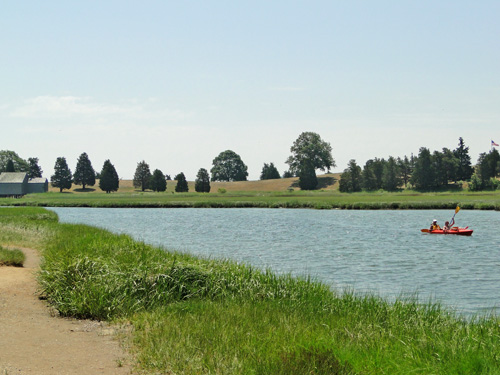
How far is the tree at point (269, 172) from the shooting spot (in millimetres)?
179375

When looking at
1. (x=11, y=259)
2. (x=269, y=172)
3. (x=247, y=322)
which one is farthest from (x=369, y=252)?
(x=269, y=172)

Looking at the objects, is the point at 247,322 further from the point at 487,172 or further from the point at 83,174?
the point at 83,174

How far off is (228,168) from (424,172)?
77.4 metres

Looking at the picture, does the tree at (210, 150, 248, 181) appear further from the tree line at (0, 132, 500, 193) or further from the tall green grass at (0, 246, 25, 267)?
the tall green grass at (0, 246, 25, 267)

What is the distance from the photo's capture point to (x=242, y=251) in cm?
3172

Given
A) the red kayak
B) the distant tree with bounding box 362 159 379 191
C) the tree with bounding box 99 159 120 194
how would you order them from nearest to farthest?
the red kayak, the distant tree with bounding box 362 159 379 191, the tree with bounding box 99 159 120 194

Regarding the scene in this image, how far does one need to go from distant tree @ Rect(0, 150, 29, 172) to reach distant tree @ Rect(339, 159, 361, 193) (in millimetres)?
104024

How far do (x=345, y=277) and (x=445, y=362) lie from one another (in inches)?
568

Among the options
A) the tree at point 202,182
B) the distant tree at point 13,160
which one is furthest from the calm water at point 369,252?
the distant tree at point 13,160

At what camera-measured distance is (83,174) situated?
505 ft

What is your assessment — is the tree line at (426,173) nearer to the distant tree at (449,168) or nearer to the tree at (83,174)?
the distant tree at (449,168)

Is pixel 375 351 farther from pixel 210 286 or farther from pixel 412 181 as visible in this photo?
pixel 412 181

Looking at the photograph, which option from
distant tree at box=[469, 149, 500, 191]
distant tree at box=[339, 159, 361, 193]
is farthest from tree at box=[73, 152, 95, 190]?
distant tree at box=[469, 149, 500, 191]

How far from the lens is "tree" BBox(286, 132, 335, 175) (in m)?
162
